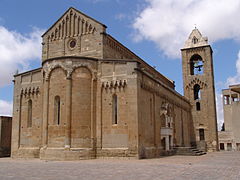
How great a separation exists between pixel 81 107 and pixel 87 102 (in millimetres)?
672

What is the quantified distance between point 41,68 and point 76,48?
12.3 feet

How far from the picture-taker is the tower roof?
153 feet

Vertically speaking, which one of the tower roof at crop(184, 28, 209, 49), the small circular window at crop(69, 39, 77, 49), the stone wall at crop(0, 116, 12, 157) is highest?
the tower roof at crop(184, 28, 209, 49)

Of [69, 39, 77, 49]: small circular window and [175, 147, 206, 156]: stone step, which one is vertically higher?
[69, 39, 77, 49]: small circular window

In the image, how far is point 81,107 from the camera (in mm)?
24094

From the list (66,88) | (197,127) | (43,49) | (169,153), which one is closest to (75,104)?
(66,88)

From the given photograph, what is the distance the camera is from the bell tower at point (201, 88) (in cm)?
4322

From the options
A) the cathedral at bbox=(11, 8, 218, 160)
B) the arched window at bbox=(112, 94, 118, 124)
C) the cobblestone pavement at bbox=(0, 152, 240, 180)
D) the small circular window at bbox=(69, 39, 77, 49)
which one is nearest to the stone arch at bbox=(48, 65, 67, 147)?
the cathedral at bbox=(11, 8, 218, 160)

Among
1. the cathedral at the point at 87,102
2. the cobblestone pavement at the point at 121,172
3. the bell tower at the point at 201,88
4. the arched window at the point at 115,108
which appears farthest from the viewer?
the bell tower at the point at 201,88

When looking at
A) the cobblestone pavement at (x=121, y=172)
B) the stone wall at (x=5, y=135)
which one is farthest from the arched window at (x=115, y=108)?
the stone wall at (x=5, y=135)

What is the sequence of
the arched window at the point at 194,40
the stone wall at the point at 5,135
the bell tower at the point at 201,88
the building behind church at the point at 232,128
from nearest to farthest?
the stone wall at the point at 5,135, the bell tower at the point at 201,88, the arched window at the point at 194,40, the building behind church at the point at 232,128

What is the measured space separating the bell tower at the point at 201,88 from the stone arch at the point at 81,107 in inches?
943

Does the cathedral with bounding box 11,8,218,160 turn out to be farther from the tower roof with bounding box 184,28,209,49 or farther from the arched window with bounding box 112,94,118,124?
the tower roof with bounding box 184,28,209,49

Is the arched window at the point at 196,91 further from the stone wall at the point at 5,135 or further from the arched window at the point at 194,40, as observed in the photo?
the stone wall at the point at 5,135
